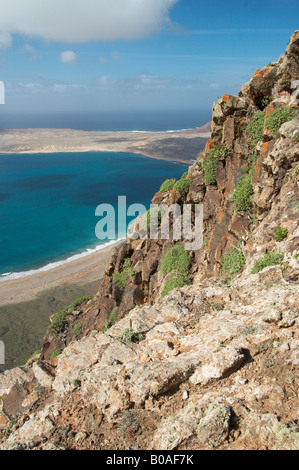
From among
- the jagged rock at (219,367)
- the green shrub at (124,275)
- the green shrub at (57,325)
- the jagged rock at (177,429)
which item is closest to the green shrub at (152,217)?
the green shrub at (124,275)

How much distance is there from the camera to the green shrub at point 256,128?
1166 cm

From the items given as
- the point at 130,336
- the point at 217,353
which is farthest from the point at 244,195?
the point at 217,353

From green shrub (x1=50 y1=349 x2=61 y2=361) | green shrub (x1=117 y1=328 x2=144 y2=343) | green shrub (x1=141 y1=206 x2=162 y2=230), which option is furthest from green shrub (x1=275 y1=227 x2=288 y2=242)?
green shrub (x1=50 y1=349 x2=61 y2=361)

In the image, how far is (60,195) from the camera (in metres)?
61.1

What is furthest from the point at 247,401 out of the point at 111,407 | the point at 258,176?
the point at 258,176

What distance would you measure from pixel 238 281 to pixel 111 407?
4.50m

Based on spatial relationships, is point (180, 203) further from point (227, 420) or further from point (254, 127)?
point (227, 420)

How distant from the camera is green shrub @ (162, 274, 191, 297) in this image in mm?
11866

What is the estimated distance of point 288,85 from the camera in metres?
11.1

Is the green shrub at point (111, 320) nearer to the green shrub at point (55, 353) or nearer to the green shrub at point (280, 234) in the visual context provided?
the green shrub at point (55, 353)

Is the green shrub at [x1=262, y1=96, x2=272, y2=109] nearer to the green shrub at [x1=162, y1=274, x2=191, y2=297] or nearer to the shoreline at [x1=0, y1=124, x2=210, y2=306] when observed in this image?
the green shrub at [x1=162, y1=274, x2=191, y2=297]

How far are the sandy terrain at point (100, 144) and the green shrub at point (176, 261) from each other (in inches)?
3153

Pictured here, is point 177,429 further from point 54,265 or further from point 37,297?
point 54,265

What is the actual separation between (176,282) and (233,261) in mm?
2884
